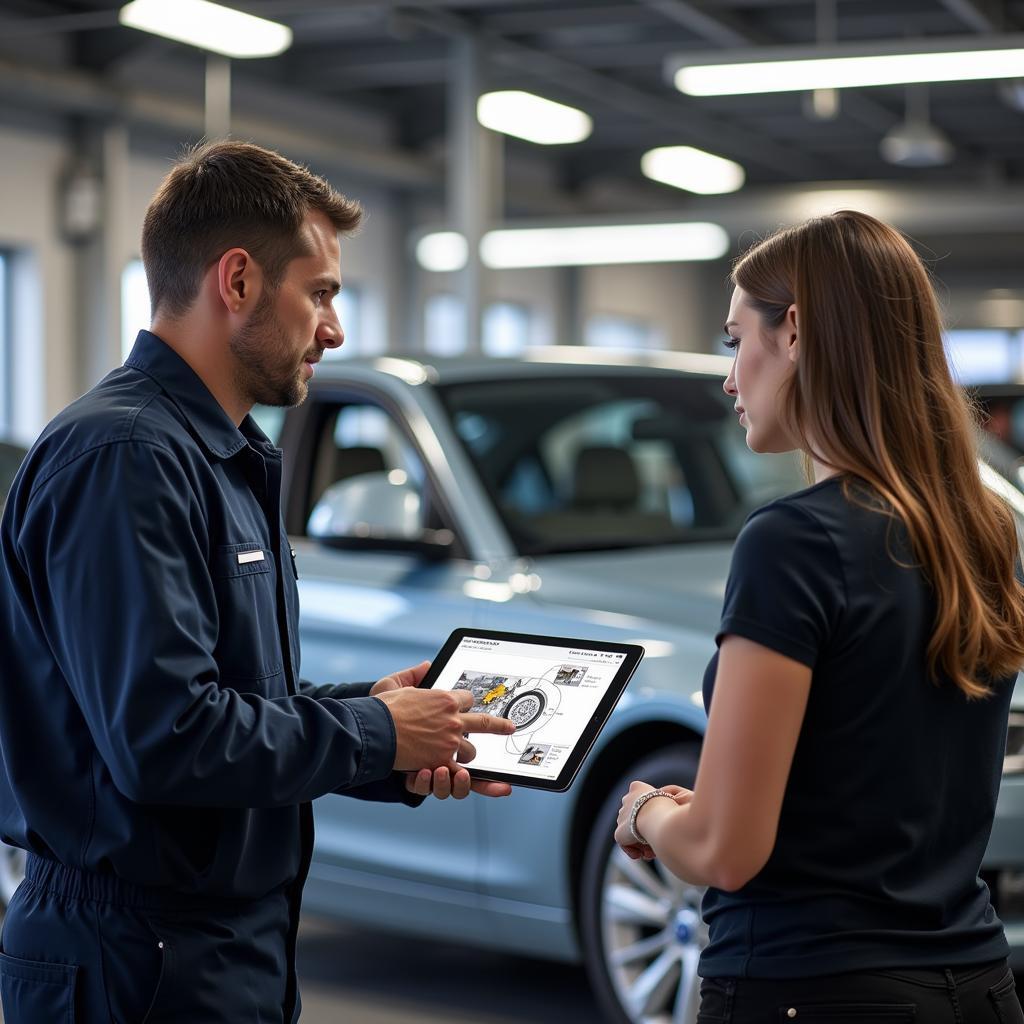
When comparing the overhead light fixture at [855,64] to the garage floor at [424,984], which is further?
the overhead light fixture at [855,64]

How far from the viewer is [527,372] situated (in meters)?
5.22

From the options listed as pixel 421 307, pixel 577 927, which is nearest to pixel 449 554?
pixel 577 927

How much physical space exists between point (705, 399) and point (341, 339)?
126 inches

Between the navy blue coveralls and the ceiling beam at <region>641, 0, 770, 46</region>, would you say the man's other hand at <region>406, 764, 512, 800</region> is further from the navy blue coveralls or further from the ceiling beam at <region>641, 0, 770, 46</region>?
the ceiling beam at <region>641, 0, 770, 46</region>

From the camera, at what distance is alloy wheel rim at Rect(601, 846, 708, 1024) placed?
4098mm

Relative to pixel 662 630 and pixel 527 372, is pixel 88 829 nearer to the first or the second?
pixel 662 630

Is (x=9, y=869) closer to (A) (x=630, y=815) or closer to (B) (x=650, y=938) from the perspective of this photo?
(B) (x=650, y=938)

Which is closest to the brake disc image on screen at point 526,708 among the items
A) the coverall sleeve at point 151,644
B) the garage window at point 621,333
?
the coverall sleeve at point 151,644

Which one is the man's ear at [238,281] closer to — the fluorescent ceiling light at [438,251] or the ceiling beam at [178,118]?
the ceiling beam at [178,118]

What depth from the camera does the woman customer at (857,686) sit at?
1780 mm

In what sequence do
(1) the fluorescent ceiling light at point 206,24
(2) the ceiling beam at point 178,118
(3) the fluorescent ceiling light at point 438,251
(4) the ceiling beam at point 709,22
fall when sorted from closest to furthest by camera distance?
(1) the fluorescent ceiling light at point 206,24, (4) the ceiling beam at point 709,22, (2) the ceiling beam at point 178,118, (3) the fluorescent ceiling light at point 438,251

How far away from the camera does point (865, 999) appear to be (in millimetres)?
1820

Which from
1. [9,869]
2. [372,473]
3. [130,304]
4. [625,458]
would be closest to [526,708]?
[372,473]

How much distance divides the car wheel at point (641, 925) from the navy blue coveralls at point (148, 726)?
6.67 feet
